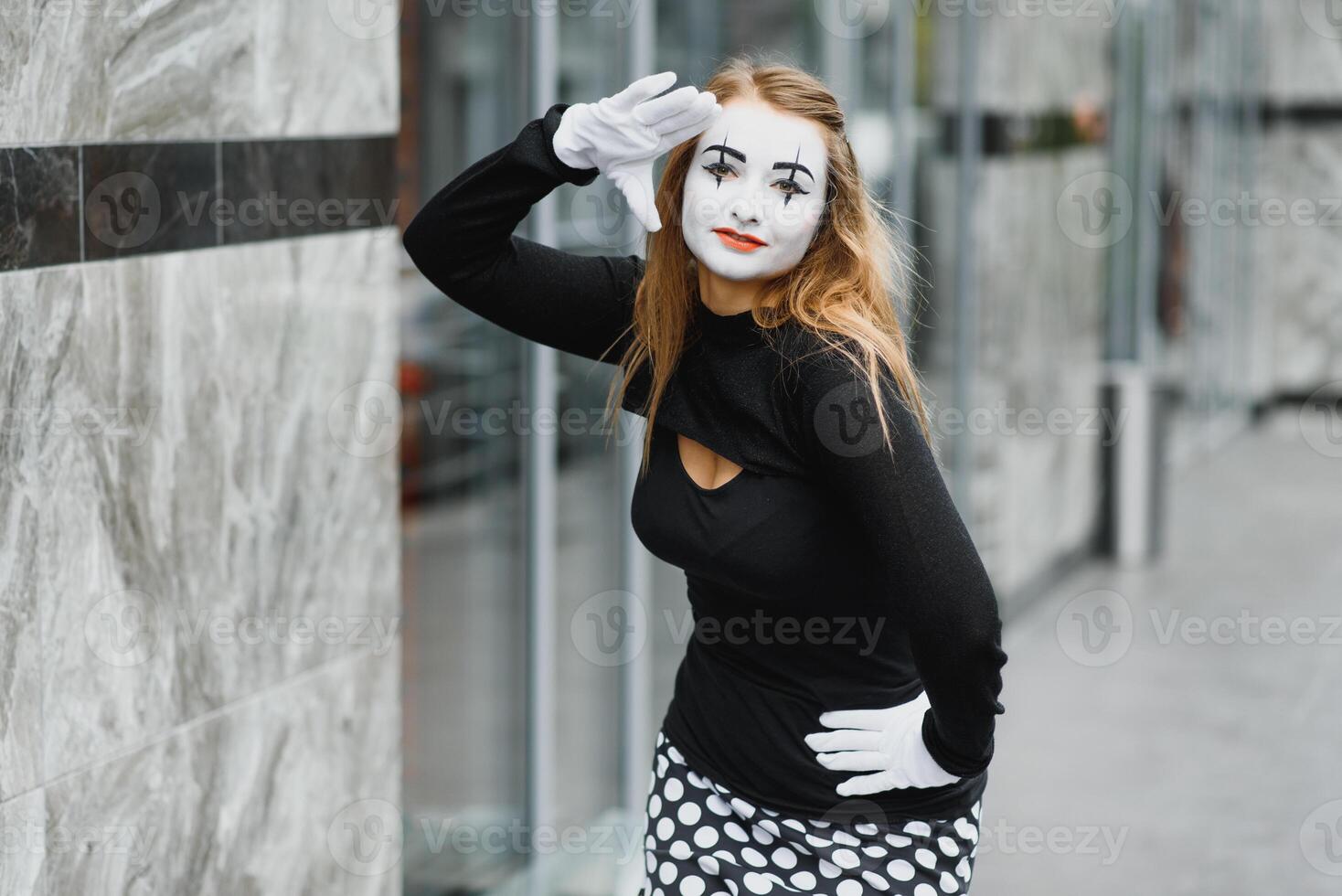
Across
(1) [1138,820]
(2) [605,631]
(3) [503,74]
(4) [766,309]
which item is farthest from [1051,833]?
(4) [766,309]

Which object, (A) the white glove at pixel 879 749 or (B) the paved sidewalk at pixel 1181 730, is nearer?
(A) the white glove at pixel 879 749

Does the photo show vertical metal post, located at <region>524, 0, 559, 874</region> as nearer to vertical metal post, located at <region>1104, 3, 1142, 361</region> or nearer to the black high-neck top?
the black high-neck top

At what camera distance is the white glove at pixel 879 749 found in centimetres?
210

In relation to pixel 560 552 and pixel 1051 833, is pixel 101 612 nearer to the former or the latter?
pixel 560 552

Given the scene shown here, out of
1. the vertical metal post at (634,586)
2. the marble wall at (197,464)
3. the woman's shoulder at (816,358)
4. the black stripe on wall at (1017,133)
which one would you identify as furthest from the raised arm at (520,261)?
the black stripe on wall at (1017,133)

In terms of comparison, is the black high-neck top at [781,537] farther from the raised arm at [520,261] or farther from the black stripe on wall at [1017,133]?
the black stripe on wall at [1017,133]

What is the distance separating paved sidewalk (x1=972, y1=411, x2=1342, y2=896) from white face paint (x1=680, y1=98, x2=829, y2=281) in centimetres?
265

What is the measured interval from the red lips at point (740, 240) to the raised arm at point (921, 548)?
0.75 feet

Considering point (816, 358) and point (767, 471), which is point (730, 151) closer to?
point (816, 358)

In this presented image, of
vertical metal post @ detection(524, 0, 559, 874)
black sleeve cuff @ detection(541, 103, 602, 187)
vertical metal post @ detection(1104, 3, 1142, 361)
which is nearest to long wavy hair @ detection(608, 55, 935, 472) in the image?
black sleeve cuff @ detection(541, 103, 602, 187)

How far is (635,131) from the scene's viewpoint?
213 cm

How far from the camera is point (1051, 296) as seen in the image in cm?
738

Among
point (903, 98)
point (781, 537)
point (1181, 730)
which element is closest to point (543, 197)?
point (781, 537)

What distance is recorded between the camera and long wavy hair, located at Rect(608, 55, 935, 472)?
2.11 metres
